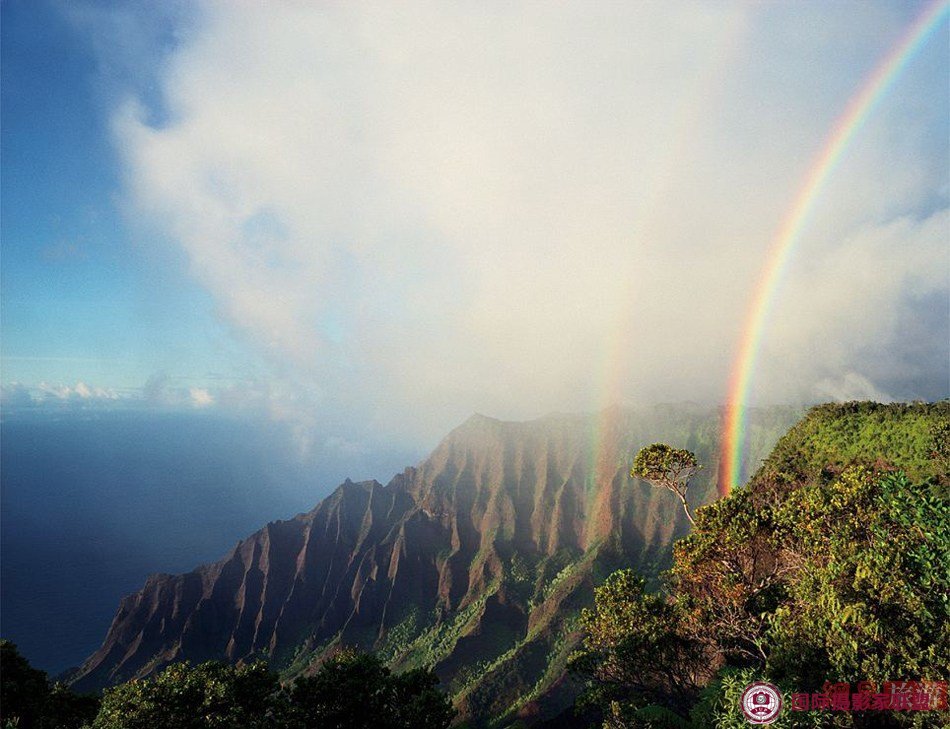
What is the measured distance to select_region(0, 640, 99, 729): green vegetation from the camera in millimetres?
33094

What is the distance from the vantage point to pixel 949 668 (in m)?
15.4

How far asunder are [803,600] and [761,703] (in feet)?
24.2

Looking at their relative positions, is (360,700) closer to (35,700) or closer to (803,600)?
(803,600)

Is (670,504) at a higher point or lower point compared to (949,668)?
lower

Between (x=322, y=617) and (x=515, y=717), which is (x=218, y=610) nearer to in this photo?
(x=322, y=617)

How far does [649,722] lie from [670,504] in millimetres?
189095

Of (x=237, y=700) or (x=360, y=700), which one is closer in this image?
(x=237, y=700)

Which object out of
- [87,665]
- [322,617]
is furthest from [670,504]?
[87,665]

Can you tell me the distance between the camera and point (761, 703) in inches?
639

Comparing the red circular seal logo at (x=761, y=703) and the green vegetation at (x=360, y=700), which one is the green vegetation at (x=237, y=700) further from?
the red circular seal logo at (x=761, y=703)

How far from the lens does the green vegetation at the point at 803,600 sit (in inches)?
665

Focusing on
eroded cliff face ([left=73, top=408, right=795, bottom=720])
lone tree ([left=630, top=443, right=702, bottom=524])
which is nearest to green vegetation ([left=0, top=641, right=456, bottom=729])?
lone tree ([left=630, top=443, right=702, bottom=524])

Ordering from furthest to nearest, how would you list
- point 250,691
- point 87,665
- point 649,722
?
point 87,665 → point 649,722 → point 250,691

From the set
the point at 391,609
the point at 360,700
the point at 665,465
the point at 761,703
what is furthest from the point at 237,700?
the point at 391,609
